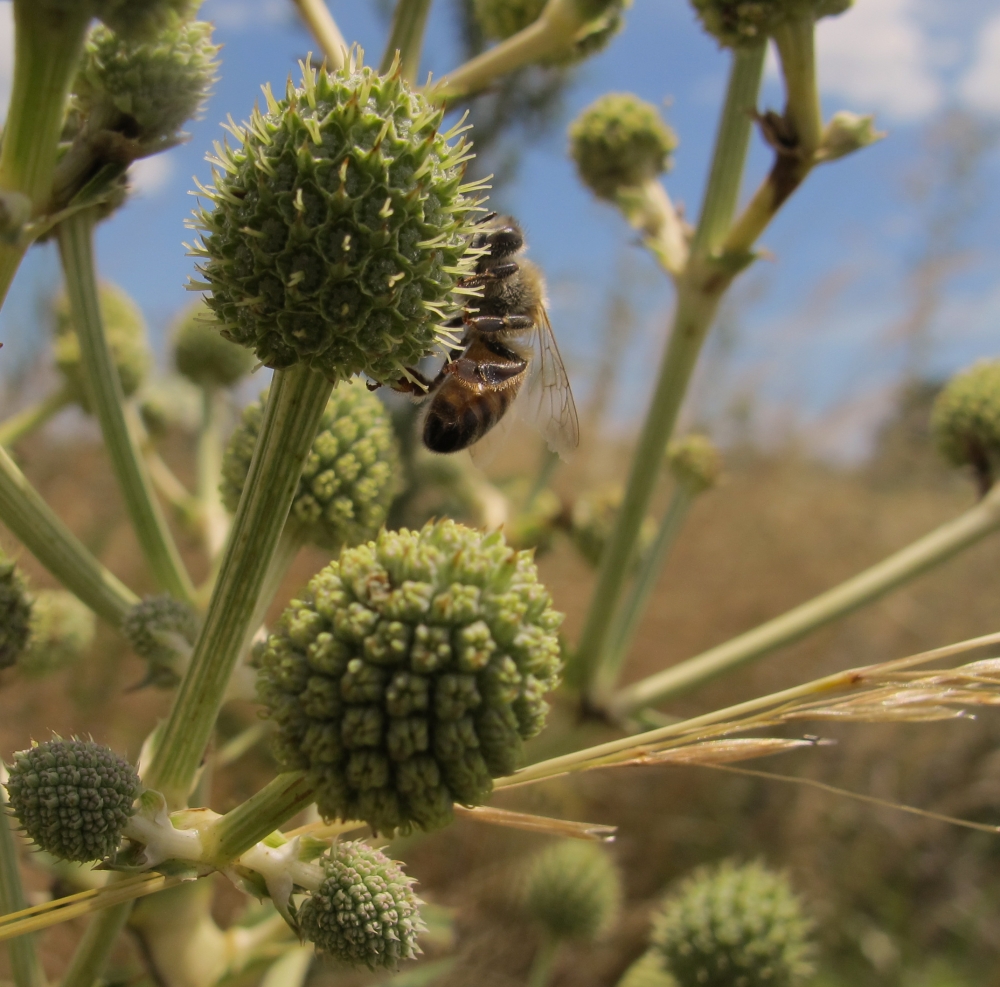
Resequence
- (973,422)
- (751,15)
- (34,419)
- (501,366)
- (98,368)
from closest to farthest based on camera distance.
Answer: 1. (98,368)
2. (751,15)
3. (501,366)
4. (34,419)
5. (973,422)

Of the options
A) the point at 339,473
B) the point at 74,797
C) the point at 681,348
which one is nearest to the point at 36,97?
the point at 339,473

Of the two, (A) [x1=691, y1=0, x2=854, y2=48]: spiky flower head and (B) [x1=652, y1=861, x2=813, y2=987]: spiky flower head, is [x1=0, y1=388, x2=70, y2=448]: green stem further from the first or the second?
(B) [x1=652, y1=861, x2=813, y2=987]: spiky flower head

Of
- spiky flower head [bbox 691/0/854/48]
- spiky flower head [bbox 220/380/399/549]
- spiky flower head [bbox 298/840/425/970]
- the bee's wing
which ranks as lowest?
spiky flower head [bbox 298/840/425/970]

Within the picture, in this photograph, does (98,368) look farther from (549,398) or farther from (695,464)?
(695,464)

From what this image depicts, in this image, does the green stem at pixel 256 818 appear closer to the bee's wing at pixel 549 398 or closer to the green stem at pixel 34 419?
the bee's wing at pixel 549 398

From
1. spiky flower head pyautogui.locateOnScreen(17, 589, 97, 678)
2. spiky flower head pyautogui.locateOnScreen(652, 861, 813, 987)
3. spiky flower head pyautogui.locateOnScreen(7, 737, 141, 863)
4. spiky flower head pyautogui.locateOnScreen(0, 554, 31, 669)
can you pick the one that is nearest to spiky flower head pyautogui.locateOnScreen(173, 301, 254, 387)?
spiky flower head pyautogui.locateOnScreen(17, 589, 97, 678)
